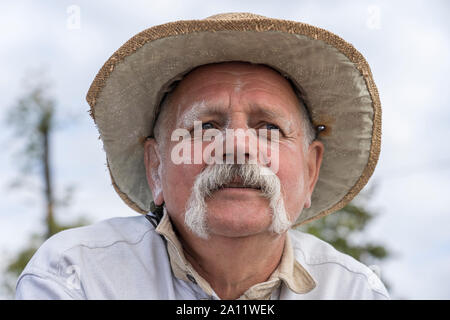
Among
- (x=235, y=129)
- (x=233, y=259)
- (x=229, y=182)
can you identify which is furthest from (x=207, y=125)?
(x=233, y=259)

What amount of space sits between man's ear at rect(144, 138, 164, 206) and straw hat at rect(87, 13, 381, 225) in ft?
0.35

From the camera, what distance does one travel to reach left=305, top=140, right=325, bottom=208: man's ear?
9.80ft

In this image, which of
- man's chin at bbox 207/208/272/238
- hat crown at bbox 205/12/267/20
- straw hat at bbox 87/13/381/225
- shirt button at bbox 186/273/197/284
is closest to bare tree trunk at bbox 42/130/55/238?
straw hat at bbox 87/13/381/225

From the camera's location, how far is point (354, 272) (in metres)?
2.94

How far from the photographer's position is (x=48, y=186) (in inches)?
642

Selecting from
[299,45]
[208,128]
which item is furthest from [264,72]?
[208,128]

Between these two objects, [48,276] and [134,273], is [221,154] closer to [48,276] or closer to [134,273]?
[134,273]

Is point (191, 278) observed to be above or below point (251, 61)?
below

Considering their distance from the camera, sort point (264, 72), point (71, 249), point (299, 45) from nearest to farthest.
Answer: point (71, 249) → point (299, 45) → point (264, 72)

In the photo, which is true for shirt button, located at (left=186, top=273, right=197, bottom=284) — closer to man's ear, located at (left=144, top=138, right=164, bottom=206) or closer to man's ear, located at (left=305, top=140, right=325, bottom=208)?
man's ear, located at (left=144, top=138, right=164, bottom=206)

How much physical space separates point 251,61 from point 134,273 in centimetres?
127

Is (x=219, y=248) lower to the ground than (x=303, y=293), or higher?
higher
